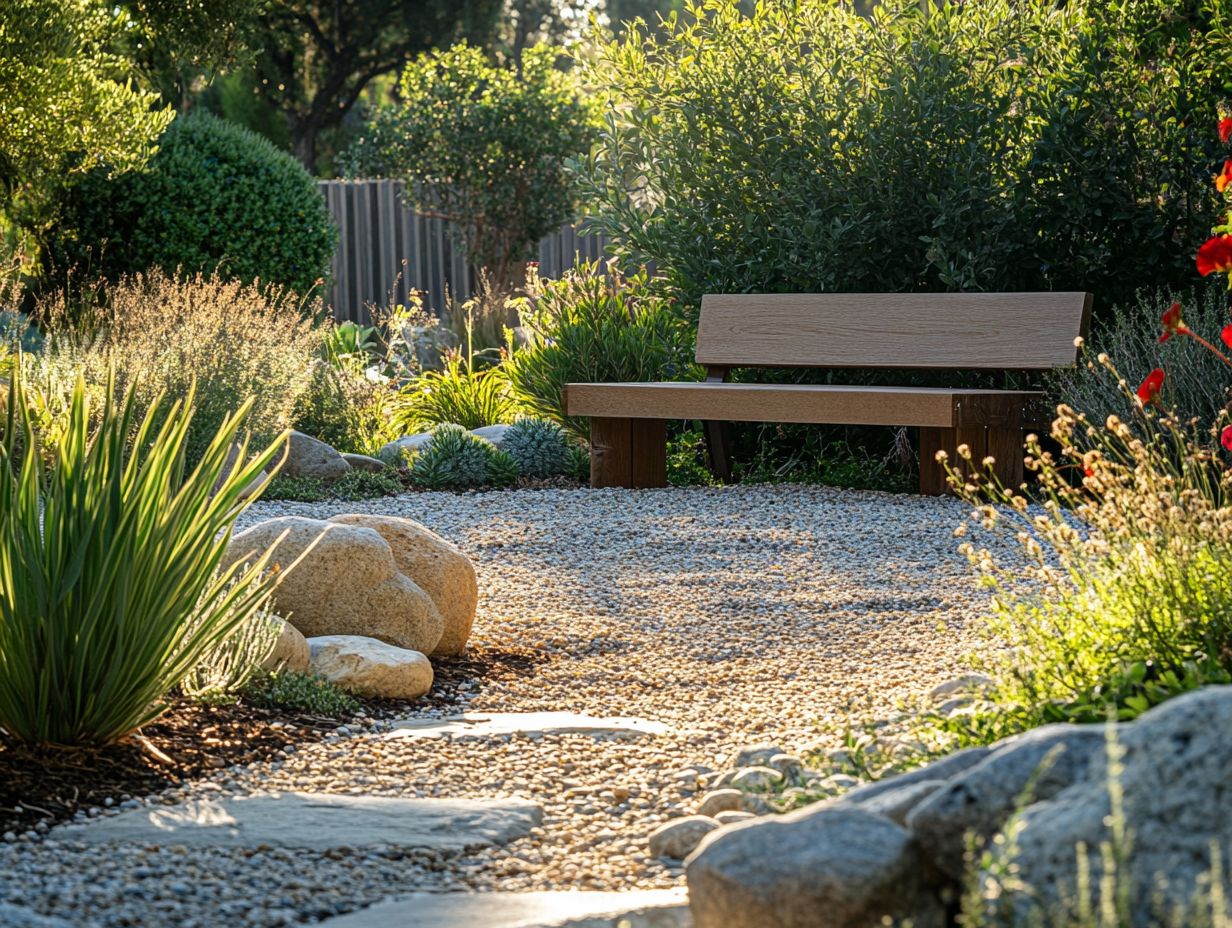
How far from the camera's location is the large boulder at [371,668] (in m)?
3.79

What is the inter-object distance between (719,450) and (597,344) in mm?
1171

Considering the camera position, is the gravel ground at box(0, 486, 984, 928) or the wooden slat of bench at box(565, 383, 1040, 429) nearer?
the gravel ground at box(0, 486, 984, 928)

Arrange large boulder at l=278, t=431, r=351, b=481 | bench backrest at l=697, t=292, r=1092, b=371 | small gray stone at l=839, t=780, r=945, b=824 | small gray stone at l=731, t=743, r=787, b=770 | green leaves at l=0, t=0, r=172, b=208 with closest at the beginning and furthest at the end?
small gray stone at l=839, t=780, r=945, b=824 → small gray stone at l=731, t=743, r=787, b=770 → bench backrest at l=697, t=292, r=1092, b=371 → large boulder at l=278, t=431, r=351, b=481 → green leaves at l=0, t=0, r=172, b=208

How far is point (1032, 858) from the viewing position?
5.66 feet

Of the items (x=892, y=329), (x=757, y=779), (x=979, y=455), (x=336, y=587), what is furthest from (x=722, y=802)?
(x=892, y=329)

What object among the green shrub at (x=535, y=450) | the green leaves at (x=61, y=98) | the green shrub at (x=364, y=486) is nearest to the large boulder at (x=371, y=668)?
the green shrub at (x=364, y=486)

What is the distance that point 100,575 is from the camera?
9.54 feet

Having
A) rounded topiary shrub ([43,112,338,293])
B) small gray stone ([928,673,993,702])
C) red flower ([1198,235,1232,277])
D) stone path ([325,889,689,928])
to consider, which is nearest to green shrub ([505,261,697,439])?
rounded topiary shrub ([43,112,338,293])

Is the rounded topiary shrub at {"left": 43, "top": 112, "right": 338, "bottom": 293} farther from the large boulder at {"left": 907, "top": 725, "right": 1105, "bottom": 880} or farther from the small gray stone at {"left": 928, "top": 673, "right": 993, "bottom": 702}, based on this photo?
the large boulder at {"left": 907, "top": 725, "right": 1105, "bottom": 880}

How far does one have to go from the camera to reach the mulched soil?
9.20 feet

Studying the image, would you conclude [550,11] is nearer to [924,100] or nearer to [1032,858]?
[924,100]

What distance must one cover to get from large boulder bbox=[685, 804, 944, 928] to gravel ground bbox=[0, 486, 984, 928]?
640 mm

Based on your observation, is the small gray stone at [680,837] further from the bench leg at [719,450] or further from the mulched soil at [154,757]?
the bench leg at [719,450]

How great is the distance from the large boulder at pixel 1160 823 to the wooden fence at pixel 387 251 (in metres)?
14.7
